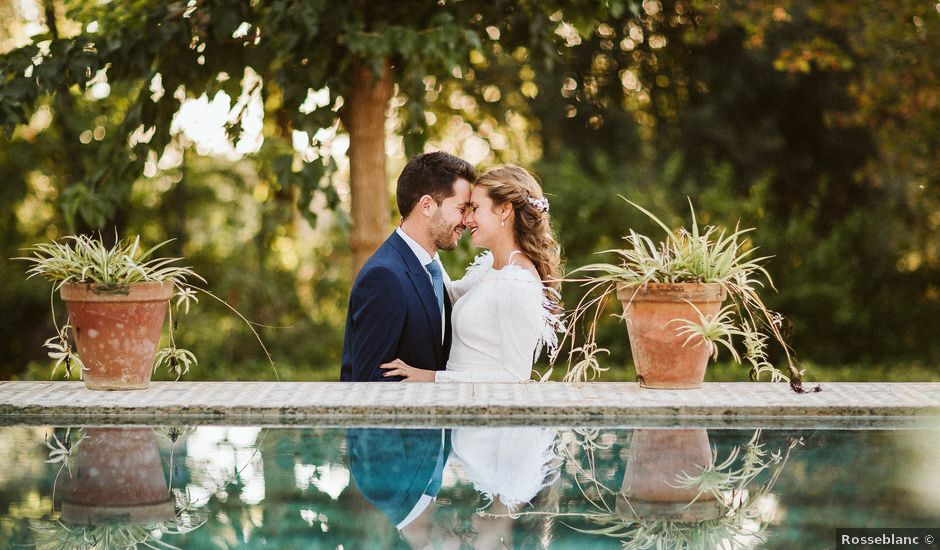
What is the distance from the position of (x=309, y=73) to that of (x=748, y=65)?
9896mm

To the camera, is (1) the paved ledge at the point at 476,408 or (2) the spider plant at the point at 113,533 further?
(1) the paved ledge at the point at 476,408

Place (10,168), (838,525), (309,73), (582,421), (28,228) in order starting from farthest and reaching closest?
(28,228) → (10,168) → (309,73) → (582,421) → (838,525)

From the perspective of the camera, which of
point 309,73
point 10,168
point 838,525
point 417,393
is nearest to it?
point 838,525

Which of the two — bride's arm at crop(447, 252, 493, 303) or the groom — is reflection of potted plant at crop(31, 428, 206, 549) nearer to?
the groom

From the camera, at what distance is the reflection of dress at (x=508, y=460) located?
2537mm

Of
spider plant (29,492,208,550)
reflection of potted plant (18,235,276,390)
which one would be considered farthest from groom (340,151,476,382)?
spider plant (29,492,208,550)

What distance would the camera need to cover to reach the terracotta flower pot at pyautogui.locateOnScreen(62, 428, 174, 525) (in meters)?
2.35

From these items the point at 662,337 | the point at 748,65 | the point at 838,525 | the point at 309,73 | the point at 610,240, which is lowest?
the point at 838,525

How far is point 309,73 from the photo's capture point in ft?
19.9

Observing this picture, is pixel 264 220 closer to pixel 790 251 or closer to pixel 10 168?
pixel 10 168

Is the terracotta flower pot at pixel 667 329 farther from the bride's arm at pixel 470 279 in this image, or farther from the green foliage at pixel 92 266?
the green foliage at pixel 92 266

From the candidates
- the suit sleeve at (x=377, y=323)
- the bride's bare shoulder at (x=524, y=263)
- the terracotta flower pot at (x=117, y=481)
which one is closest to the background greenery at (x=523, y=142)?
the bride's bare shoulder at (x=524, y=263)

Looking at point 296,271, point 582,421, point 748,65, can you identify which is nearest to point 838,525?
point 582,421

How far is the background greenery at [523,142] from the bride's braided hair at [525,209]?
1.55 metres
